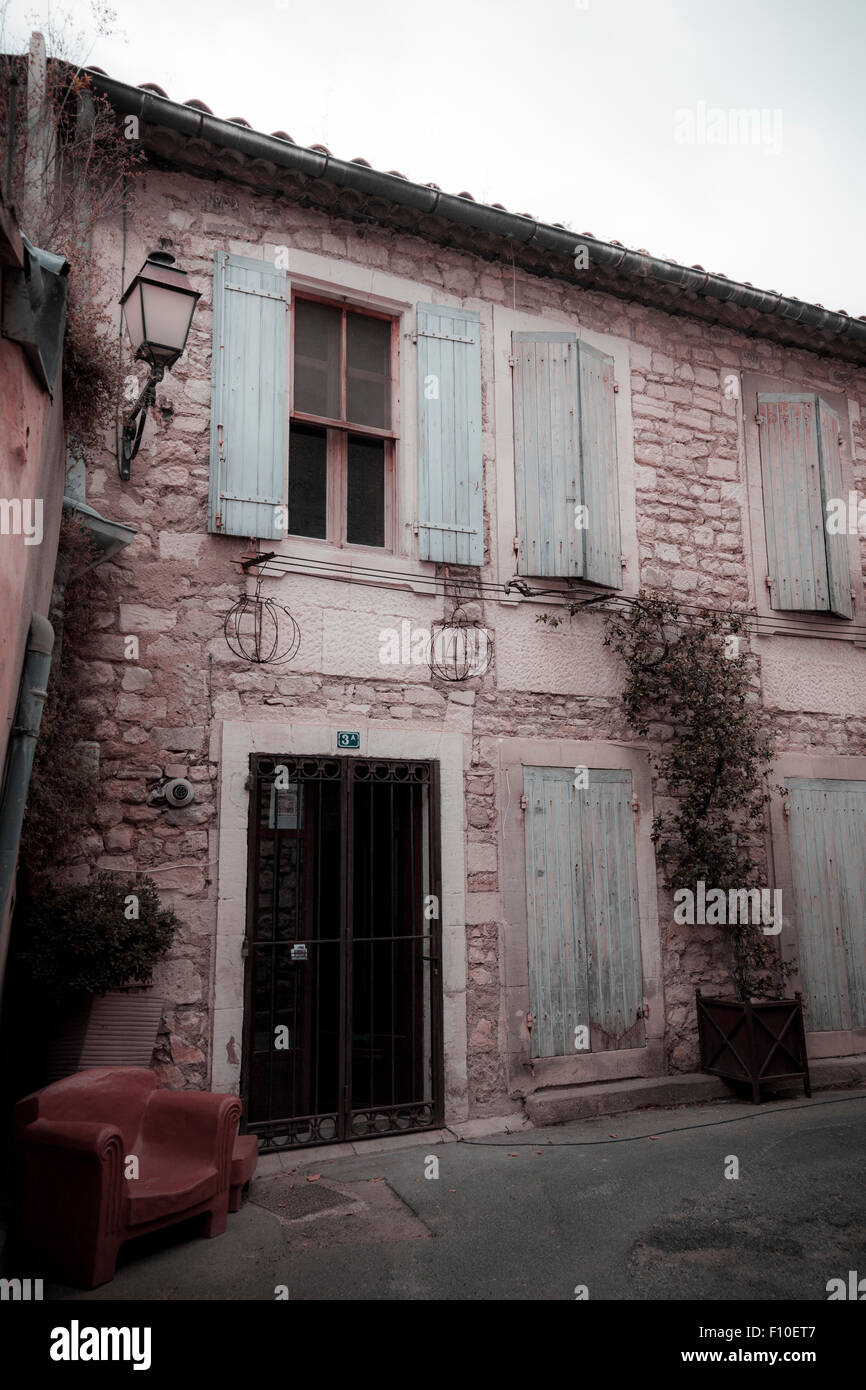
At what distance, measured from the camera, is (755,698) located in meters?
7.05

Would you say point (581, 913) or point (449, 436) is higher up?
point (449, 436)

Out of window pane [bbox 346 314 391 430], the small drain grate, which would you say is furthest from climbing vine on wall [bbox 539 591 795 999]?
the small drain grate

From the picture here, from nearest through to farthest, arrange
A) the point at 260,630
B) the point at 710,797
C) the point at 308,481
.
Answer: the point at 260,630
the point at 308,481
the point at 710,797

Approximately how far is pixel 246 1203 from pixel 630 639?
13.8 ft

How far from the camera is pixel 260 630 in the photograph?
A: 540cm

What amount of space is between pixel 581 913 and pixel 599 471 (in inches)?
121

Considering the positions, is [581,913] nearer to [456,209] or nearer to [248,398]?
[248,398]

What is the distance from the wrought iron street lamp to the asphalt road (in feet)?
12.8

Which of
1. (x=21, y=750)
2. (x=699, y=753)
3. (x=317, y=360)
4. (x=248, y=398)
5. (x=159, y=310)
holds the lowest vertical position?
(x=21, y=750)

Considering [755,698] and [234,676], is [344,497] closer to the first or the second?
[234,676]

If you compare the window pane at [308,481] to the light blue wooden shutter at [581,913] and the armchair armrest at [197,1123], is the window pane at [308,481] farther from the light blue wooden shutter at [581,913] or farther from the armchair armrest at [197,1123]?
the armchair armrest at [197,1123]

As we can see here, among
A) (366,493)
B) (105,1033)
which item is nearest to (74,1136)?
(105,1033)

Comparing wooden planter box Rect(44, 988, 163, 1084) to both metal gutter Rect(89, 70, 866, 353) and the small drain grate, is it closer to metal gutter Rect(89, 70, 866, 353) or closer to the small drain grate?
the small drain grate

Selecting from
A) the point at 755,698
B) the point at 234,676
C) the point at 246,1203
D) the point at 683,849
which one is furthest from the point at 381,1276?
the point at 755,698
